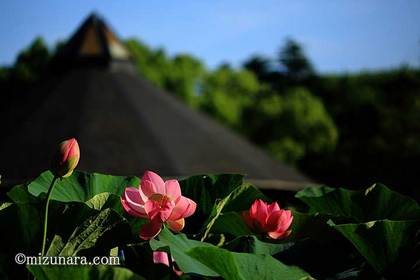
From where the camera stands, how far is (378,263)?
34.1 inches

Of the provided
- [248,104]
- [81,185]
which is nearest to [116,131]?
[81,185]

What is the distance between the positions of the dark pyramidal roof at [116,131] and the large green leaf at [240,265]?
8.58 m

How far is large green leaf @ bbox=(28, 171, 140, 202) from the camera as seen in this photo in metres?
1.04

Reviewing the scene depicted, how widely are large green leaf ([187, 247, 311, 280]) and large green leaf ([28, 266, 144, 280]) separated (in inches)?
4.0

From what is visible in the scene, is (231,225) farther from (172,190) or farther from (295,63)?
(295,63)

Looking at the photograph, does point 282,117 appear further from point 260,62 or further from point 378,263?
point 378,263

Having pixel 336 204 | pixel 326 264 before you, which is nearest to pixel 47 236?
pixel 326 264

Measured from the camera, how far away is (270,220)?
0.93m

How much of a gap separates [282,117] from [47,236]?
24.5 m

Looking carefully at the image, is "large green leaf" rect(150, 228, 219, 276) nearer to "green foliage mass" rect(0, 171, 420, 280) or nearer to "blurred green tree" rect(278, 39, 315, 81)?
"green foliage mass" rect(0, 171, 420, 280)

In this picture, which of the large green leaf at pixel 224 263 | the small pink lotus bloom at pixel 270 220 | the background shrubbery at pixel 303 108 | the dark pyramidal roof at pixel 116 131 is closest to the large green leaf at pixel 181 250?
the large green leaf at pixel 224 263

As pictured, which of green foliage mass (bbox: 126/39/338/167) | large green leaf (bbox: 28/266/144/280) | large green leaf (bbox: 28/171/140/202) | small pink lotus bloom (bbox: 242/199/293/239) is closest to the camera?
large green leaf (bbox: 28/266/144/280)

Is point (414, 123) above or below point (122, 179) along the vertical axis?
below

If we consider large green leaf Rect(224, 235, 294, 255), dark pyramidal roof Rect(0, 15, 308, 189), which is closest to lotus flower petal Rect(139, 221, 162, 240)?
large green leaf Rect(224, 235, 294, 255)
